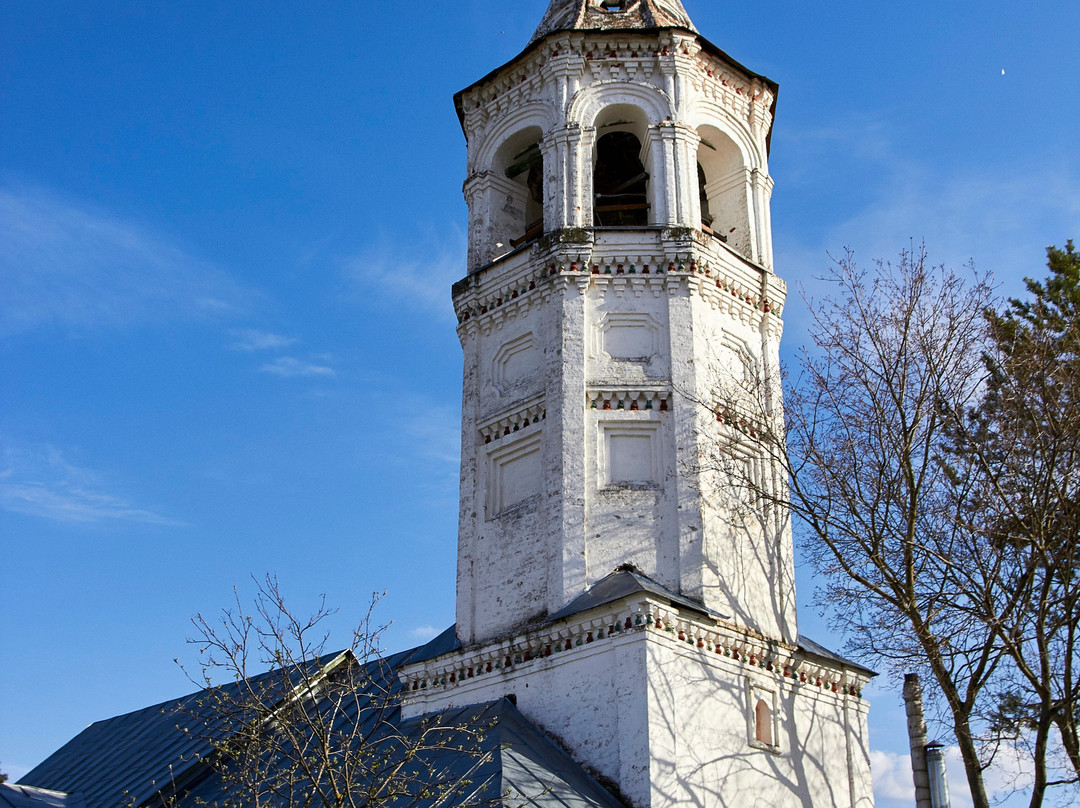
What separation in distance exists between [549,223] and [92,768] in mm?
13010

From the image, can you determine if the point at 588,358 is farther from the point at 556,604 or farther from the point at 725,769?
the point at 725,769

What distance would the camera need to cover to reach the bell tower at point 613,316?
680 inches

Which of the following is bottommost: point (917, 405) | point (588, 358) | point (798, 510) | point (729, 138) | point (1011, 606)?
point (1011, 606)

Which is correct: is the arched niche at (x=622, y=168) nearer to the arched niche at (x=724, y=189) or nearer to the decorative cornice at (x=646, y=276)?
the decorative cornice at (x=646, y=276)

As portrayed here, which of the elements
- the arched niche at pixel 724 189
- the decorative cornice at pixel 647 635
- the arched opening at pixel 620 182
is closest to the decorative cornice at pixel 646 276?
the arched niche at pixel 724 189

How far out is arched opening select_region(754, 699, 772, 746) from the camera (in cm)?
1644

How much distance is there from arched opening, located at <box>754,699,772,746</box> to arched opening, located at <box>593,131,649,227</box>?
751cm

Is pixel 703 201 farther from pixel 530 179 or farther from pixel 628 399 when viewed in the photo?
pixel 628 399

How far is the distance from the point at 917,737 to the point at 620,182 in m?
10.2

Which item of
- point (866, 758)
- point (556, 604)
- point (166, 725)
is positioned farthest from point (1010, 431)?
point (166, 725)

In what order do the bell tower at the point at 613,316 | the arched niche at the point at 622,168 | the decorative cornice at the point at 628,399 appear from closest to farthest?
1. the bell tower at the point at 613,316
2. the decorative cornice at the point at 628,399
3. the arched niche at the point at 622,168

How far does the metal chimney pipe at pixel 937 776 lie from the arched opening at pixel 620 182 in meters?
8.98

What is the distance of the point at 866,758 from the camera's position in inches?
693

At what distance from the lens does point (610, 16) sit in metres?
21.3
